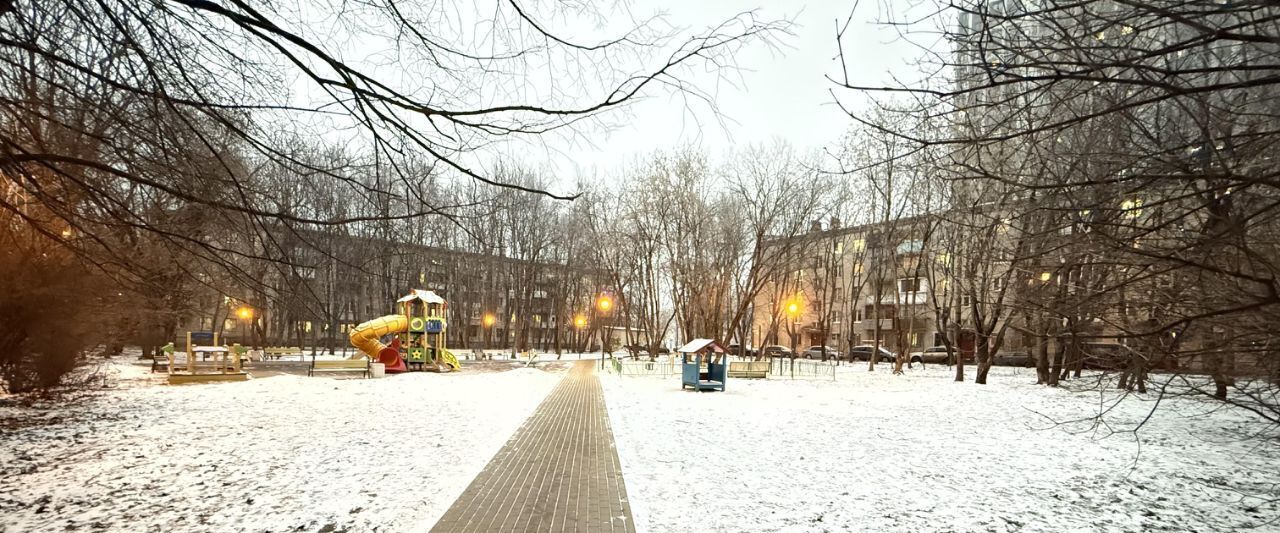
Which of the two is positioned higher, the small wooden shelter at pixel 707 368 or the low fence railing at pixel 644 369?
the small wooden shelter at pixel 707 368

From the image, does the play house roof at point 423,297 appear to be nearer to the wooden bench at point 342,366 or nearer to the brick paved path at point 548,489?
the wooden bench at point 342,366

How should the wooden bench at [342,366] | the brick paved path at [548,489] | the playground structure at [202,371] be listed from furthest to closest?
the wooden bench at [342,366], the playground structure at [202,371], the brick paved path at [548,489]

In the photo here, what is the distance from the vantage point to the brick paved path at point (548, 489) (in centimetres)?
562

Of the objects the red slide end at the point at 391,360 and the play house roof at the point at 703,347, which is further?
the red slide end at the point at 391,360

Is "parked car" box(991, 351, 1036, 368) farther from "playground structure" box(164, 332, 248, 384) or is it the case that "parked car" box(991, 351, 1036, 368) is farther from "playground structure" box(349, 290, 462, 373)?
"playground structure" box(164, 332, 248, 384)

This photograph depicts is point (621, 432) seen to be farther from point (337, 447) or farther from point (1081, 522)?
point (1081, 522)

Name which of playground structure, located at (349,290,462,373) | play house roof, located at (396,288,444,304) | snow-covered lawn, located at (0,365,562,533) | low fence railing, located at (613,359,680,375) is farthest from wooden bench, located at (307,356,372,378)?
low fence railing, located at (613,359,680,375)

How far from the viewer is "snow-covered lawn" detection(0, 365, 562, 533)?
5691 mm

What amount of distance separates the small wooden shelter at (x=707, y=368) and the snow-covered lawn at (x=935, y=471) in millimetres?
4593

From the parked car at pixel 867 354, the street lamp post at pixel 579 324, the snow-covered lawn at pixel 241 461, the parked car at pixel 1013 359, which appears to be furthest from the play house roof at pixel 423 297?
the parked car at pixel 1013 359

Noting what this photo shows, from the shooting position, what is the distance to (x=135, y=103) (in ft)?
13.4

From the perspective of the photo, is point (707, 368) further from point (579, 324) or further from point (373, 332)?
point (579, 324)

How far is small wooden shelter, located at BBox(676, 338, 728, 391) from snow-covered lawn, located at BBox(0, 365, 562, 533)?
7359 mm

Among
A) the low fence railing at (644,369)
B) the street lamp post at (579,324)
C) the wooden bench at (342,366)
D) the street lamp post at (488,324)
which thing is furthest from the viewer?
the street lamp post at (579,324)
